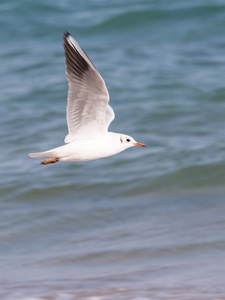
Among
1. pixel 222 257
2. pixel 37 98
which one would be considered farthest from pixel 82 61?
pixel 37 98

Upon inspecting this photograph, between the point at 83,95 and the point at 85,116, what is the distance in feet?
0.74

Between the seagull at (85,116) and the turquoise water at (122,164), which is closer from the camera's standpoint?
the seagull at (85,116)

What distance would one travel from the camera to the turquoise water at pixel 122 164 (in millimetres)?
6410

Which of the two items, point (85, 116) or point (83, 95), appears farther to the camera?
point (85, 116)

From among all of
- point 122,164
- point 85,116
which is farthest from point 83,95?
point 122,164

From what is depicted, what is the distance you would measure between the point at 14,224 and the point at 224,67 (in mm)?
6757

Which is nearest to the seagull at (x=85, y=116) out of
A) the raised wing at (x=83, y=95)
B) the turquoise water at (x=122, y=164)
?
the raised wing at (x=83, y=95)

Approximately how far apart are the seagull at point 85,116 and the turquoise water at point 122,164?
53.8 inches

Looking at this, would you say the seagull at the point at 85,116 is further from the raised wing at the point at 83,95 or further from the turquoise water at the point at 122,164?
the turquoise water at the point at 122,164

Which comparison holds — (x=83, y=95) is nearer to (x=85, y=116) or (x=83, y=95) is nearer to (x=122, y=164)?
(x=85, y=116)

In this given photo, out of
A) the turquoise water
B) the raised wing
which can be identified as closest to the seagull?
the raised wing

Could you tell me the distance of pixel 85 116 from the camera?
17.4 feet

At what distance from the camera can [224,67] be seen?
13289 millimetres

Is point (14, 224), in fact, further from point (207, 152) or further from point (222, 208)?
point (207, 152)
